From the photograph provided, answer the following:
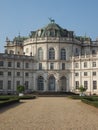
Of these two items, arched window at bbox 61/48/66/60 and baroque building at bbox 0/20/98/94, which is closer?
baroque building at bbox 0/20/98/94

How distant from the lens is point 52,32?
3947 inches

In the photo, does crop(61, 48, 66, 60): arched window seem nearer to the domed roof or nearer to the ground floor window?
the domed roof

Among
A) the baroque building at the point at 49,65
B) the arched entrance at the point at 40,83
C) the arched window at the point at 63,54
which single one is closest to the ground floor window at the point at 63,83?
the baroque building at the point at 49,65

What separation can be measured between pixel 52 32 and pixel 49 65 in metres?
10.8

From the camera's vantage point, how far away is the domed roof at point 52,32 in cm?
9973

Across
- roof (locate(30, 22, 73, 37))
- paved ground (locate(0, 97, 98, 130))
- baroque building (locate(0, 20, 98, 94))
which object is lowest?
paved ground (locate(0, 97, 98, 130))

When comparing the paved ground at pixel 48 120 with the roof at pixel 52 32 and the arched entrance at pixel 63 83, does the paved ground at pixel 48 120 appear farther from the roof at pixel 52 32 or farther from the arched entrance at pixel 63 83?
the roof at pixel 52 32

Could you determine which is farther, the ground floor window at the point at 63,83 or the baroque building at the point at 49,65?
the ground floor window at the point at 63,83

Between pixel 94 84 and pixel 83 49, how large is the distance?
17.4m

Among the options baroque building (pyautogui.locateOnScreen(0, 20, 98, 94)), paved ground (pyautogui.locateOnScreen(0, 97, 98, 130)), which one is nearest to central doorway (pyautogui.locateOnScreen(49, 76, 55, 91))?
baroque building (pyautogui.locateOnScreen(0, 20, 98, 94))

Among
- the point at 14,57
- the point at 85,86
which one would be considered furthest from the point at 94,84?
the point at 14,57

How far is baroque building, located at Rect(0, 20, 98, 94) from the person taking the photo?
307 feet

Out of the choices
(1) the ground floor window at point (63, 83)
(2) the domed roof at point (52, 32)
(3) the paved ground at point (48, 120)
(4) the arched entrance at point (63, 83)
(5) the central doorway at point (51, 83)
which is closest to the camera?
(3) the paved ground at point (48, 120)

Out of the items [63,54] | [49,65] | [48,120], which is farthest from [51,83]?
[48,120]
